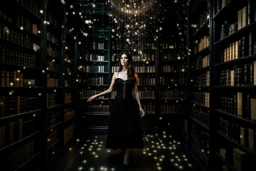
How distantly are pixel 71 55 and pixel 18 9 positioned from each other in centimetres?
224

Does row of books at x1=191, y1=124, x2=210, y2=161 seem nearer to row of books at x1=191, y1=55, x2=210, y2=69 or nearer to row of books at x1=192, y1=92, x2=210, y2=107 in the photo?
row of books at x1=192, y1=92, x2=210, y2=107

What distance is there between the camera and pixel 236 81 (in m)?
2.28

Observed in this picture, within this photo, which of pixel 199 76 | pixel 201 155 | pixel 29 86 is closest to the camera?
pixel 29 86

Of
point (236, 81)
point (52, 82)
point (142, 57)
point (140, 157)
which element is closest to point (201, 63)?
point (236, 81)

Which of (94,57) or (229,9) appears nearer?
(229,9)

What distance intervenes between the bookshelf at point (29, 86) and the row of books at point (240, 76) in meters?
2.23

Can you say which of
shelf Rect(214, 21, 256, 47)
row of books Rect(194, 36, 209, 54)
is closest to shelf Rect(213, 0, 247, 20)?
shelf Rect(214, 21, 256, 47)

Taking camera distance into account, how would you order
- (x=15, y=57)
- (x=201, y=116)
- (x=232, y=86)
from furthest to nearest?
(x=201, y=116)
(x=15, y=57)
(x=232, y=86)

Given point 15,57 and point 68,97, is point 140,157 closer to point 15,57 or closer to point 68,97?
point 68,97

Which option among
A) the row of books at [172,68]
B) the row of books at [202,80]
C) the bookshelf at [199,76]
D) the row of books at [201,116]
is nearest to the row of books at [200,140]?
the bookshelf at [199,76]

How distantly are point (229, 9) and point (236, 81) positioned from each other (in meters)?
0.83

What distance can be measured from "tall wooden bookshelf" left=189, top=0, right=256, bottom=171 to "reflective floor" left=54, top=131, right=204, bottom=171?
16.5 inches

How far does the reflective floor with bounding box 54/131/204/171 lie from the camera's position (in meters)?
3.03

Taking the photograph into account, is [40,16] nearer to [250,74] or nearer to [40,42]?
[40,42]
